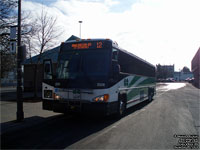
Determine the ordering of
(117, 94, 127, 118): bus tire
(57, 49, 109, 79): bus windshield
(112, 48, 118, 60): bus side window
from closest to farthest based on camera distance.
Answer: (57, 49, 109, 79): bus windshield < (112, 48, 118, 60): bus side window < (117, 94, 127, 118): bus tire

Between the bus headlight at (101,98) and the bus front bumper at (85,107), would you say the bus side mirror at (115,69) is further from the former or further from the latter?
the bus front bumper at (85,107)

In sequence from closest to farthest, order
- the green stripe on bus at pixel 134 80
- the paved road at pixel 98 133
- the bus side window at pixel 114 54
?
the paved road at pixel 98 133, the bus side window at pixel 114 54, the green stripe on bus at pixel 134 80

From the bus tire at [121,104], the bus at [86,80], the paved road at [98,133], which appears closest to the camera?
the paved road at [98,133]

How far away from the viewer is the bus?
7758mm

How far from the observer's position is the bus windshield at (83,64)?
796cm

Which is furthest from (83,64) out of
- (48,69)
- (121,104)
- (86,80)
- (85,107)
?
(121,104)

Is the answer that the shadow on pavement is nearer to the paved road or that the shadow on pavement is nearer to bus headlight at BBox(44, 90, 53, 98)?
the paved road

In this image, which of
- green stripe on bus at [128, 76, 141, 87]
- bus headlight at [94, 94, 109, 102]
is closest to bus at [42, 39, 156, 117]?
bus headlight at [94, 94, 109, 102]

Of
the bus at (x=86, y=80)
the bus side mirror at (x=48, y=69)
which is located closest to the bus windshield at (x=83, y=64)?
the bus at (x=86, y=80)

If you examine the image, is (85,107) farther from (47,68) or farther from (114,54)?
(47,68)

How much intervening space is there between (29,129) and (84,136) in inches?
90.5

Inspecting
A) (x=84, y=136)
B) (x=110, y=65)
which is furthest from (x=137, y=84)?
(x=84, y=136)

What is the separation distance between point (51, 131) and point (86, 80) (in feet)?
7.67

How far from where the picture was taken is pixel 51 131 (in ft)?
23.4
